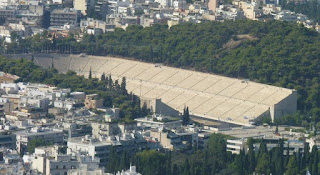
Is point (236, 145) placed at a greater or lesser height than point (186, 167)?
lesser

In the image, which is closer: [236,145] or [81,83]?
[236,145]

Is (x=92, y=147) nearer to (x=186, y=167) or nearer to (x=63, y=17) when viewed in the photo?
(x=186, y=167)

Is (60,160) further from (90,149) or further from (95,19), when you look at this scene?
(95,19)

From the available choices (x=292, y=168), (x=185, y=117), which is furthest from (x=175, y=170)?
(x=185, y=117)

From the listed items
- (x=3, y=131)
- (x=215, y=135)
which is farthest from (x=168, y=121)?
(x=3, y=131)

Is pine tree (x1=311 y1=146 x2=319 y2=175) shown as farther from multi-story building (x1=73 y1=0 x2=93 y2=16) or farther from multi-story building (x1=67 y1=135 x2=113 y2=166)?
multi-story building (x1=73 y1=0 x2=93 y2=16)

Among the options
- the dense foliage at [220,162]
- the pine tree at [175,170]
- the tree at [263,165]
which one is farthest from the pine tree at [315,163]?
the pine tree at [175,170]
